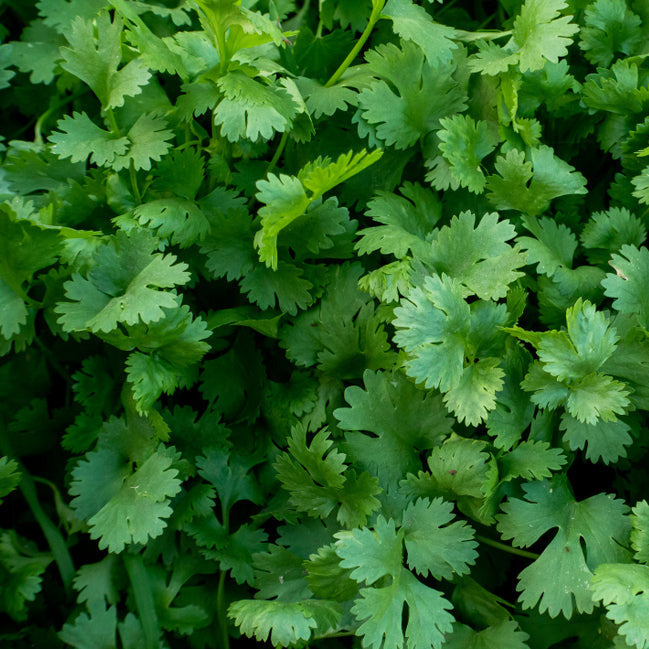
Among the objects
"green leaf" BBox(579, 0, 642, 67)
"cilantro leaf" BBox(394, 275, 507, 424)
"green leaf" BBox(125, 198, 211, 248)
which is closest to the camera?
"cilantro leaf" BBox(394, 275, 507, 424)

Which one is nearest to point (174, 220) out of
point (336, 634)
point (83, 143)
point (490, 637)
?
point (83, 143)

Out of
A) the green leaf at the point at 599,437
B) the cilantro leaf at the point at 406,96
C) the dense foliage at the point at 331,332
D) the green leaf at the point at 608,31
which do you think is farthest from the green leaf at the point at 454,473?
the green leaf at the point at 608,31

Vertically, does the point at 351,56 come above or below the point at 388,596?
above

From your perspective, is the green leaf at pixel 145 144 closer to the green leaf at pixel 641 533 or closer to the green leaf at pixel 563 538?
the green leaf at pixel 563 538

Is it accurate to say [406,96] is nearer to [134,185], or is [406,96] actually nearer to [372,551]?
[134,185]

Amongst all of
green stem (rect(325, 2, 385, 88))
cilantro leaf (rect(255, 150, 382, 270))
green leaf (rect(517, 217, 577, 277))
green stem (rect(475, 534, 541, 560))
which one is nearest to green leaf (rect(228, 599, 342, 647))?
green stem (rect(475, 534, 541, 560))

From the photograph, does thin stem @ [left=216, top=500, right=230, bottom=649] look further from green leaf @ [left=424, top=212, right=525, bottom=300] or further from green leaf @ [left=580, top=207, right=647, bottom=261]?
green leaf @ [left=580, top=207, right=647, bottom=261]

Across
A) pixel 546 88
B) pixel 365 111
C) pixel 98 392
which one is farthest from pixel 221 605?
pixel 546 88

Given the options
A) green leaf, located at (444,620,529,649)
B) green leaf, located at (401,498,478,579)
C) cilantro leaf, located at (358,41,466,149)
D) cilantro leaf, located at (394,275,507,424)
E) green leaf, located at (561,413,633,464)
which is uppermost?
cilantro leaf, located at (358,41,466,149)
